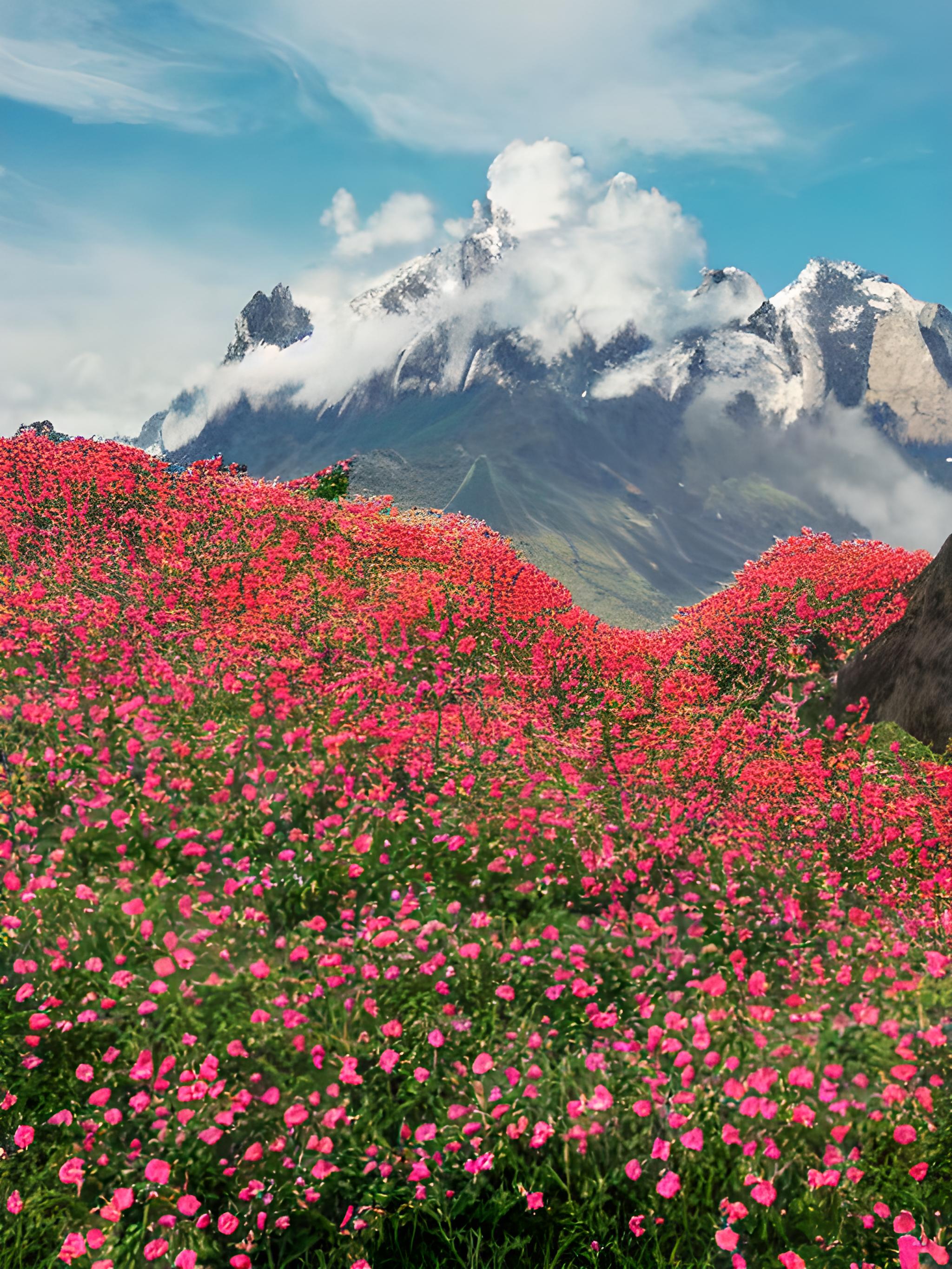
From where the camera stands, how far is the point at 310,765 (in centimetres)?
994

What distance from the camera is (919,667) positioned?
15.7 meters

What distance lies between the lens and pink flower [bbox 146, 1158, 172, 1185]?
6309 millimetres

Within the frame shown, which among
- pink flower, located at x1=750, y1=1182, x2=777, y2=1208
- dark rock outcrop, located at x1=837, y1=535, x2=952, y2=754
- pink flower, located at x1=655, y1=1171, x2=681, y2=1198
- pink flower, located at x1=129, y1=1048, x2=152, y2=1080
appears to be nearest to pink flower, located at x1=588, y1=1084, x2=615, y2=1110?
pink flower, located at x1=655, y1=1171, x2=681, y2=1198

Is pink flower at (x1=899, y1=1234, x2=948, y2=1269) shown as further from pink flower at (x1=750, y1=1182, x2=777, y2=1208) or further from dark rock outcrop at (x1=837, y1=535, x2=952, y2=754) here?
dark rock outcrop at (x1=837, y1=535, x2=952, y2=754)

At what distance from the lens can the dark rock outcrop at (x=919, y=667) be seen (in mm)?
14945

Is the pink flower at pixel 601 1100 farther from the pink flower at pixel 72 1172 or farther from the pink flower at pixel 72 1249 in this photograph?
the pink flower at pixel 72 1172

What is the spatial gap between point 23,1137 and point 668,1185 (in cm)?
519

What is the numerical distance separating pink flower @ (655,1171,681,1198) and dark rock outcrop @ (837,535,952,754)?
10.4 metres

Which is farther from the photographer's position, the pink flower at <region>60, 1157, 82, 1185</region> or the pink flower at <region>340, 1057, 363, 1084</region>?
the pink flower at <region>340, 1057, 363, 1084</region>

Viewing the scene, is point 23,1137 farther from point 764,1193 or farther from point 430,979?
point 764,1193

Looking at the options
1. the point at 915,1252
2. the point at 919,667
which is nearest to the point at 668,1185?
the point at 915,1252

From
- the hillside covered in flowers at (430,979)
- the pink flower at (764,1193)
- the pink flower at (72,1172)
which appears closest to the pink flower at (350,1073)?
the hillside covered in flowers at (430,979)

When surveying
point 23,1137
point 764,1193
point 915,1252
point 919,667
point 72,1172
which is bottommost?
point 23,1137

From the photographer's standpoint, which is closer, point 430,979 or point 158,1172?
point 158,1172
